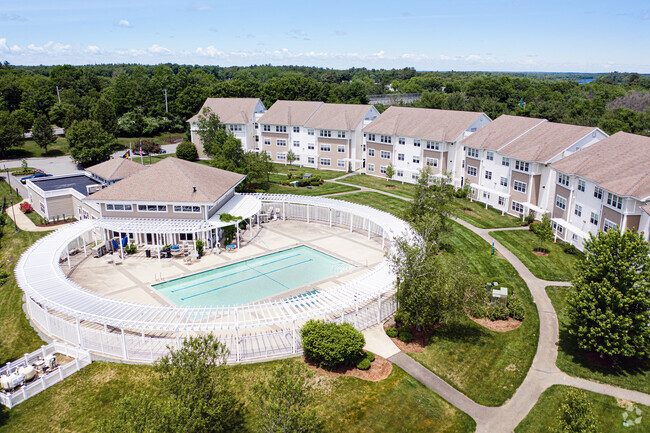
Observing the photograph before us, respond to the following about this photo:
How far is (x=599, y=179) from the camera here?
132ft

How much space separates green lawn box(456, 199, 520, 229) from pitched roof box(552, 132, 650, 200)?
788 cm

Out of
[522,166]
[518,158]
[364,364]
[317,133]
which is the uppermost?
[317,133]

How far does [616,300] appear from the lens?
25141mm

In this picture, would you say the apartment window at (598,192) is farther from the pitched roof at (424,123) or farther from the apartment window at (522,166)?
the pitched roof at (424,123)

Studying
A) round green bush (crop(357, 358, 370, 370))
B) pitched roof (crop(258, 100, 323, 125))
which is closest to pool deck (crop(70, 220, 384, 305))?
round green bush (crop(357, 358, 370, 370))

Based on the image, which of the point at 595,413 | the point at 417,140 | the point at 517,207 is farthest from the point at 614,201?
the point at 417,140

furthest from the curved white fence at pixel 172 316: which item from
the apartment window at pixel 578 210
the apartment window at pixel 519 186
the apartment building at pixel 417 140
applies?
the apartment building at pixel 417 140

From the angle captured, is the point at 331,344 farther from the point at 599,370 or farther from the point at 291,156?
the point at 291,156

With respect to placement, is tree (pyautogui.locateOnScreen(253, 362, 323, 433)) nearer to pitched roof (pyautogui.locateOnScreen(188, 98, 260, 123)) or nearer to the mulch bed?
the mulch bed

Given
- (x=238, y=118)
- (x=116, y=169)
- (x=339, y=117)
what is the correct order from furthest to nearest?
(x=238, y=118) < (x=339, y=117) < (x=116, y=169)

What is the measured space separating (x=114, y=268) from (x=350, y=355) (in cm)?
2353

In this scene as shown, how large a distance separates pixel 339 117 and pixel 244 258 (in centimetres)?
4145

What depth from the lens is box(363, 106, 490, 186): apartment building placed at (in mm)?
64125

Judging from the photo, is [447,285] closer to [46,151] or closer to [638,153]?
[638,153]
